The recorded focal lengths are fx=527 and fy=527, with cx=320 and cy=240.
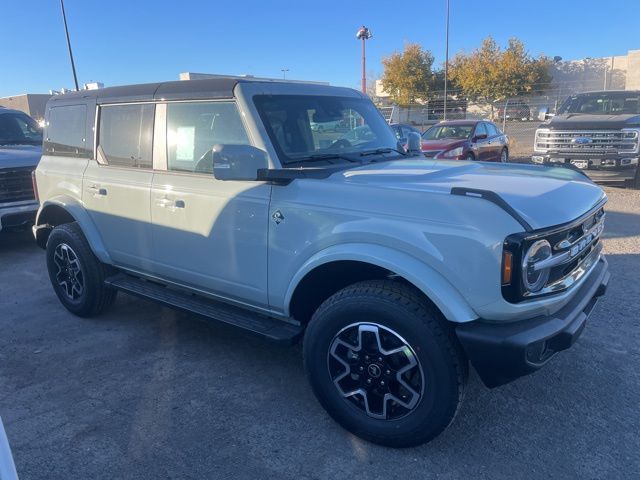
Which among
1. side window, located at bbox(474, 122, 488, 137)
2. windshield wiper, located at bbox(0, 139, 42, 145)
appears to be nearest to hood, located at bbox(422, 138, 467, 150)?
side window, located at bbox(474, 122, 488, 137)

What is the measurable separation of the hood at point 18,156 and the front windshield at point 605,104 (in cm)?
1116

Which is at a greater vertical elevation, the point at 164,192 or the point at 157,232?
the point at 164,192

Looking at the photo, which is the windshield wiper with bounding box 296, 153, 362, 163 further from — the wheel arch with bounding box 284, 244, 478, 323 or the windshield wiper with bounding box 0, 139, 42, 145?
the windshield wiper with bounding box 0, 139, 42, 145

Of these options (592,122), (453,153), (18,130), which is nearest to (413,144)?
(18,130)

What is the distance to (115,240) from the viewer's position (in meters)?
4.42

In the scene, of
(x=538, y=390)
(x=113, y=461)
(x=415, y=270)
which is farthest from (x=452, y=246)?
(x=113, y=461)

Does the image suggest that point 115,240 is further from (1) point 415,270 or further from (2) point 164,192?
(1) point 415,270

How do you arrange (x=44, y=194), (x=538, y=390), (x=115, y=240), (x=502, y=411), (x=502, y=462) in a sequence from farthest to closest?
(x=44, y=194), (x=115, y=240), (x=538, y=390), (x=502, y=411), (x=502, y=462)

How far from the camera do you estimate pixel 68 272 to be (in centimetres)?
489

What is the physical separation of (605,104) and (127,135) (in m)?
11.5

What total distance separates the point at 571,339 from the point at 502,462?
76cm

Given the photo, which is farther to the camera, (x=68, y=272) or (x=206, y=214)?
(x=68, y=272)

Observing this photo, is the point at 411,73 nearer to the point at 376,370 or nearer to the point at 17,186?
the point at 17,186

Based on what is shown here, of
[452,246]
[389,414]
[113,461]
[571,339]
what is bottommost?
[113,461]
